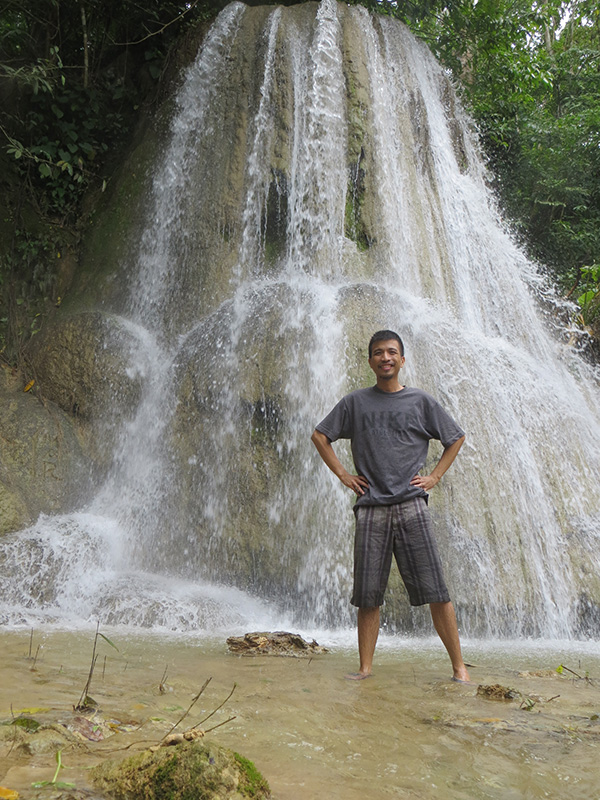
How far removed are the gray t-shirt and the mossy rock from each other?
1.98 meters

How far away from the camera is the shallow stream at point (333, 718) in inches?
70.0

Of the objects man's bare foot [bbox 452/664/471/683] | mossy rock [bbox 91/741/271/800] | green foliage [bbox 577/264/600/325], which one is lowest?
mossy rock [bbox 91/741/271/800]

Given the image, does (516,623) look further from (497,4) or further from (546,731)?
(497,4)

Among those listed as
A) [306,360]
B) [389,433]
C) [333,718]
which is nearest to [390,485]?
[389,433]

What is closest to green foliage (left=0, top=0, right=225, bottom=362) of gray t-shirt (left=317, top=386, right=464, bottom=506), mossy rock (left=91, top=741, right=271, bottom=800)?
gray t-shirt (left=317, top=386, right=464, bottom=506)

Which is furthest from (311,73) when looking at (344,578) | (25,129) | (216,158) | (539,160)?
(344,578)

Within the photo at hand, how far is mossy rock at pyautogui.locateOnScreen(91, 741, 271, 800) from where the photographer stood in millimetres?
1504

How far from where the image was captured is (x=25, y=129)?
9.59m

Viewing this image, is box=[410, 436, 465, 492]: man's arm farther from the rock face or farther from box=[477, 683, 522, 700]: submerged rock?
the rock face

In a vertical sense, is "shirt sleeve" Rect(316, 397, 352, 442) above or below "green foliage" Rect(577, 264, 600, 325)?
below

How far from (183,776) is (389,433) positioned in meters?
2.23

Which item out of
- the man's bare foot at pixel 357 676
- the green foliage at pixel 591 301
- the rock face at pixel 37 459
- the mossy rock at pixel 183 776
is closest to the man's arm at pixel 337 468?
the man's bare foot at pixel 357 676

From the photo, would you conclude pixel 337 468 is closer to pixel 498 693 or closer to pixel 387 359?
pixel 387 359

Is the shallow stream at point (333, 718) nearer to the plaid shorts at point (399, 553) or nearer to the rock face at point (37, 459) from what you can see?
the plaid shorts at point (399, 553)
